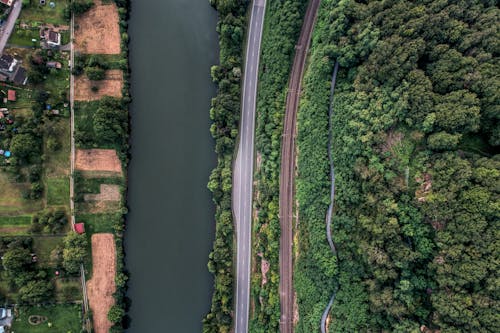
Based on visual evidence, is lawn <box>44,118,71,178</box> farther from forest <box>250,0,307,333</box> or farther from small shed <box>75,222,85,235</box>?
forest <box>250,0,307,333</box>

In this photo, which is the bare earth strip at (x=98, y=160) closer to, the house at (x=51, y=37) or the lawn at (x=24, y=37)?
the house at (x=51, y=37)

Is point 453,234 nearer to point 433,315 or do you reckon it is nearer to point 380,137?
point 433,315

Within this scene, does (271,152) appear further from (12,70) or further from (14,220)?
(12,70)

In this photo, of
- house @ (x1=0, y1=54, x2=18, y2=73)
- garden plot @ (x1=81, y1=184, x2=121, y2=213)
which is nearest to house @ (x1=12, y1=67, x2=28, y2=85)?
house @ (x1=0, y1=54, x2=18, y2=73)

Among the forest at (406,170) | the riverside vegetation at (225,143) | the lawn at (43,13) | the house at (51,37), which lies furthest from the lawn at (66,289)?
the lawn at (43,13)

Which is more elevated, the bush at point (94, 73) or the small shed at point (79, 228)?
the bush at point (94, 73)

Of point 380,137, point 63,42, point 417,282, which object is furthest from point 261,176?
point 63,42
